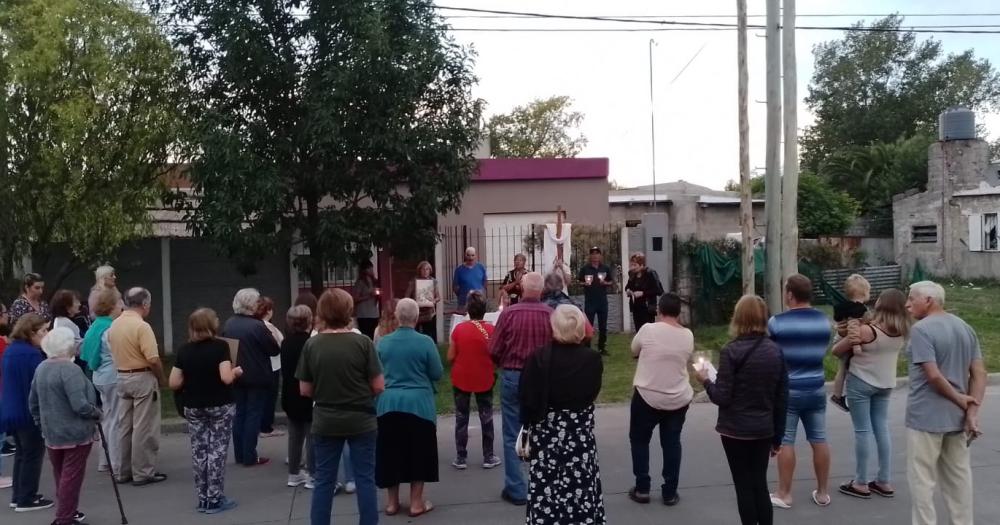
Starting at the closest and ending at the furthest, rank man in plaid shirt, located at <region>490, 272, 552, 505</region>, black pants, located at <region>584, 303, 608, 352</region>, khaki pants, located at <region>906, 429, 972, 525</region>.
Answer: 1. khaki pants, located at <region>906, 429, 972, 525</region>
2. man in plaid shirt, located at <region>490, 272, 552, 505</region>
3. black pants, located at <region>584, 303, 608, 352</region>

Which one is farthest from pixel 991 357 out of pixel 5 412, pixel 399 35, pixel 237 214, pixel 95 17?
pixel 95 17

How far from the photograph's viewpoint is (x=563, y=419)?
5.16 meters

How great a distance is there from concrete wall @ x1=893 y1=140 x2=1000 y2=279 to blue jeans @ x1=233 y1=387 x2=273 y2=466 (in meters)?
25.4

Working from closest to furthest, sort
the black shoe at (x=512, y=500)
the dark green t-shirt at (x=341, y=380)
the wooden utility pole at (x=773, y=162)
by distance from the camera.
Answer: the dark green t-shirt at (x=341, y=380), the black shoe at (x=512, y=500), the wooden utility pole at (x=773, y=162)

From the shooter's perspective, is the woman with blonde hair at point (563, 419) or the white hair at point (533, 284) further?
the white hair at point (533, 284)

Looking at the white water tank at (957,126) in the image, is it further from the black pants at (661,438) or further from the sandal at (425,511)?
the sandal at (425,511)

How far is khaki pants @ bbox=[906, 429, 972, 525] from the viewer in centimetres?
522

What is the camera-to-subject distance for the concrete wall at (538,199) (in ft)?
58.3

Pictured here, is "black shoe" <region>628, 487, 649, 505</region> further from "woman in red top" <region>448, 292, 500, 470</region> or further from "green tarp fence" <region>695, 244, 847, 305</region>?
"green tarp fence" <region>695, 244, 847, 305</region>

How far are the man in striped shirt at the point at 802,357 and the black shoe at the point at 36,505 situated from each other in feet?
18.8

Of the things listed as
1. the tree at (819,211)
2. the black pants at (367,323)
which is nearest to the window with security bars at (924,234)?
the tree at (819,211)

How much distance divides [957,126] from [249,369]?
31312 millimetres

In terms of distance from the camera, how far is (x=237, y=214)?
10.6 meters

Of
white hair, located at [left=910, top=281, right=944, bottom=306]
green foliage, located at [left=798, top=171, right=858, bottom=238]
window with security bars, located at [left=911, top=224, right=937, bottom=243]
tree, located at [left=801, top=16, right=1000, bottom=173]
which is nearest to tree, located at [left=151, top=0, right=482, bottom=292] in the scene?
white hair, located at [left=910, top=281, right=944, bottom=306]
